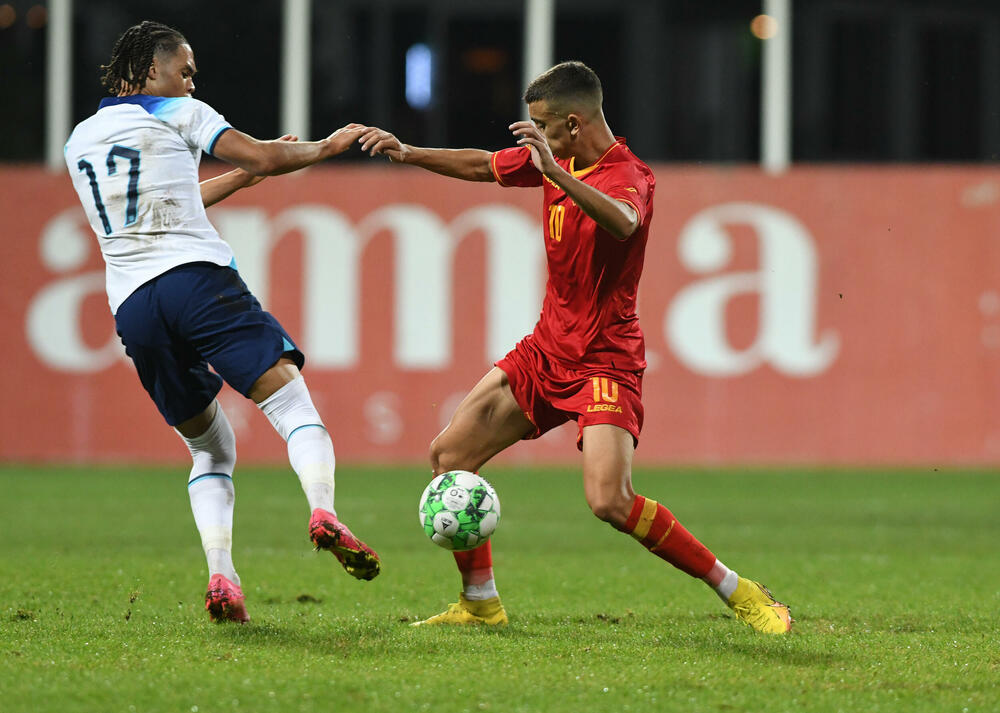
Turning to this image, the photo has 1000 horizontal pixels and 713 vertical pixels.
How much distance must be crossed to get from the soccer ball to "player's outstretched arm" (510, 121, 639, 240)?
113 cm

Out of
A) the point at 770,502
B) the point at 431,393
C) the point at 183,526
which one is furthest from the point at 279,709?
the point at 431,393

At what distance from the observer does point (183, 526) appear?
9789mm

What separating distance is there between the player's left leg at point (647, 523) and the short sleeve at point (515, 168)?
118 cm

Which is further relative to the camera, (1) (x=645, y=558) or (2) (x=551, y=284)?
(1) (x=645, y=558)

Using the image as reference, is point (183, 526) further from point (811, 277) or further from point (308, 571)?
point (811, 277)

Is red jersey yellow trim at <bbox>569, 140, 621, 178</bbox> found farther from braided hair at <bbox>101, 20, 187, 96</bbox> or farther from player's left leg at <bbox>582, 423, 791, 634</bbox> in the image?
braided hair at <bbox>101, 20, 187, 96</bbox>

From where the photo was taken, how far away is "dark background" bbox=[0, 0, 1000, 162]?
16.0 m

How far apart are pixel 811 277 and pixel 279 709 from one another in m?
10.9

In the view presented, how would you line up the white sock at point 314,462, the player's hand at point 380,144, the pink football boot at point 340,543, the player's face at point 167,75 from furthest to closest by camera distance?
the player's hand at point 380,144
the player's face at point 167,75
the white sock at point 314,462
the pink football boot at point 340,543

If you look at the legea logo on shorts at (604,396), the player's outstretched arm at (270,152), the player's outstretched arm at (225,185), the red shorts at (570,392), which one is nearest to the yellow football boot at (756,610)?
the red shorts at (570,392)

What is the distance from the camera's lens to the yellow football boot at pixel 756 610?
18.9ft

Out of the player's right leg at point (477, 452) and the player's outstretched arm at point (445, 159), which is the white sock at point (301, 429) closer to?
the player's right leg at point (477, 452)

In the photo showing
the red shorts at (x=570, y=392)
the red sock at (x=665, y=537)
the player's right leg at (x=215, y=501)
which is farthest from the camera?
the red shorts at (x=570, y=392)

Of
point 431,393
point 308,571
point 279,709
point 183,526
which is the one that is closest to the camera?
point 279,709
